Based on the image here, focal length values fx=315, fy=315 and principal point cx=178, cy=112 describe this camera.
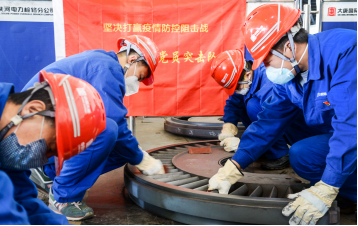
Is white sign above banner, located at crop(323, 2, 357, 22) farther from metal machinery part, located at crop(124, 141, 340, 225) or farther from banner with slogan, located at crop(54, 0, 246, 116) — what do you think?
metal machinery part, located at crop(124, 141, 340, 225)

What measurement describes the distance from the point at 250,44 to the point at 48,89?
175 cm

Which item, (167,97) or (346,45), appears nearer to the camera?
(346,45)

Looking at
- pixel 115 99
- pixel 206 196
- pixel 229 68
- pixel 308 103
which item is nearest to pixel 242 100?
pixel 229 68

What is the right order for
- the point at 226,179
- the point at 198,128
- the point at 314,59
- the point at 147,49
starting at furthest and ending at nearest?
the point at 198,128 → the point at 147,49 → the point at 226,179 → the point at 314,59

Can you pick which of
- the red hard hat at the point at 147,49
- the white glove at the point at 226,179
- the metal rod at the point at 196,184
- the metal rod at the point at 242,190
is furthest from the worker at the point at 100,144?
the metal rod at the point at 242,190

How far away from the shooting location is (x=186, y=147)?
14.9ft

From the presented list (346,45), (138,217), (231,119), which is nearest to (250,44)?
(346,45)

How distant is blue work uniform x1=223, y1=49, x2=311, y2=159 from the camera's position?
11.9ft

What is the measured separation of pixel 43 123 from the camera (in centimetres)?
154

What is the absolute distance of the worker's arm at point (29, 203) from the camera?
177 centimetres

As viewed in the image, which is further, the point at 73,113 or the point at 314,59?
the point at 314,59

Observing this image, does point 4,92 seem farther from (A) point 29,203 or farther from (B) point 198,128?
(B) point 198,128

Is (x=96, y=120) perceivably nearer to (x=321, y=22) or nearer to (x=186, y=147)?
(x=186, y=147)

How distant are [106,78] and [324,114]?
1.88 meters
